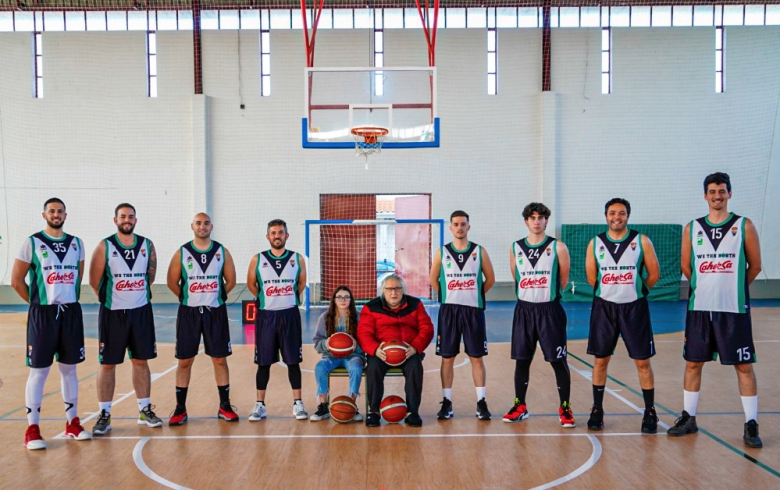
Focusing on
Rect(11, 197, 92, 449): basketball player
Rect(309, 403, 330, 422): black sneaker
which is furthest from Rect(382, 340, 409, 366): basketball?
Rect(11, 197, 92, 449): basketball player

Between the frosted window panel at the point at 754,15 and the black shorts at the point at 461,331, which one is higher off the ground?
the frosted window panel at the point at 754,15

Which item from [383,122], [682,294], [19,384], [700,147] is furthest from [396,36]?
[19,384]

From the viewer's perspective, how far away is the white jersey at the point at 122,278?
5.25 metres

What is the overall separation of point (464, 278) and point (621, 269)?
135 cm

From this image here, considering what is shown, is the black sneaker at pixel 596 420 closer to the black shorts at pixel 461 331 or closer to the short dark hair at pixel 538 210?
the black shorts at pixel 461 331

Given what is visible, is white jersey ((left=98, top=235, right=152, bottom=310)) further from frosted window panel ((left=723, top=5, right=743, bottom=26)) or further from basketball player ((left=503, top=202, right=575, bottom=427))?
frosted window panel ((left=723, top=5, right=743, bottom=26))

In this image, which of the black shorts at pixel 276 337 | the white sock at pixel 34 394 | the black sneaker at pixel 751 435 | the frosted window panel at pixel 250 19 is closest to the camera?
the black sneaker at pixel 751 435

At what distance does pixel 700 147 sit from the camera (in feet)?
51.7

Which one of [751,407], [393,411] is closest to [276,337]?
[393,411]

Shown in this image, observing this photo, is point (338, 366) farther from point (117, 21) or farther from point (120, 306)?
point (117, 21)

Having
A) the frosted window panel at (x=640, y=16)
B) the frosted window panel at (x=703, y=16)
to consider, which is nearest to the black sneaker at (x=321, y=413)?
the frosted window panel at (x=640, y=16)

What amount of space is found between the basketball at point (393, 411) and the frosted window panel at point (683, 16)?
14521 mm

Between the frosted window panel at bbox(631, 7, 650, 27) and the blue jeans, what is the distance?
13.9 metres

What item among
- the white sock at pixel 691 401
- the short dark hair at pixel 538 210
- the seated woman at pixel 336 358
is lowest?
the white sock at pixel 691 401
